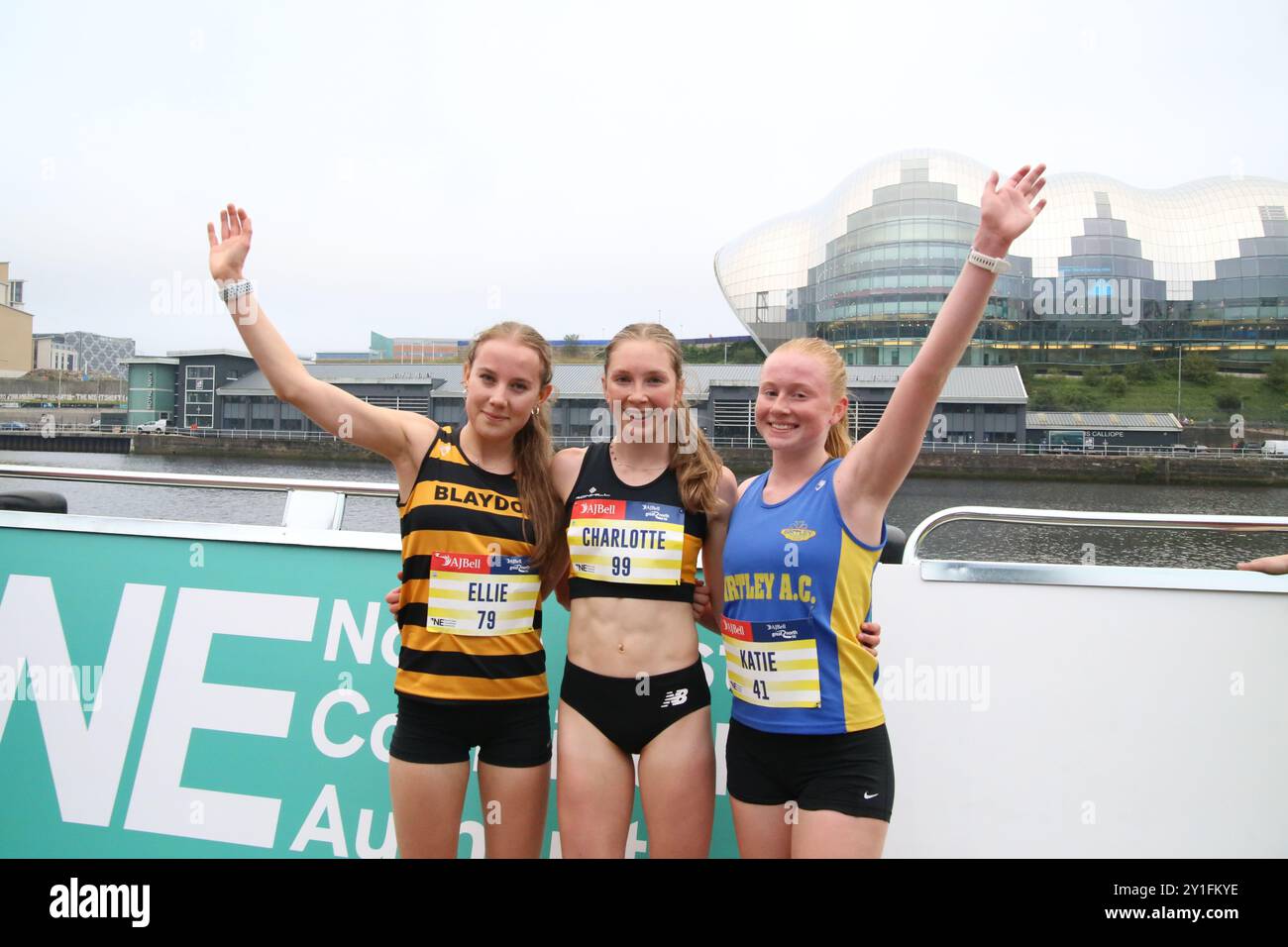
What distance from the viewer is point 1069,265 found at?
176ft

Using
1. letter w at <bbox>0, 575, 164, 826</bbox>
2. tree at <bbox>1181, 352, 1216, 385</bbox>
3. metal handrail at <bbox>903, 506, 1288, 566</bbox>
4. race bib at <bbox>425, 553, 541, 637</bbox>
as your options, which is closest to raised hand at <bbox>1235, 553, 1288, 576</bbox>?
metal handrail at <bbox>903, 506, 1288, 566</bbox>

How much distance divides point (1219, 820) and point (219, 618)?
12.0 ft

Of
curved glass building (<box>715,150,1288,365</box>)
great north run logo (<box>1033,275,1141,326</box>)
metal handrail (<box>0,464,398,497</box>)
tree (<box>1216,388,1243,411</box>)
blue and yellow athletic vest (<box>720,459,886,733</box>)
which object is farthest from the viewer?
curved glass building (<box>715,150,1288,365</box>)

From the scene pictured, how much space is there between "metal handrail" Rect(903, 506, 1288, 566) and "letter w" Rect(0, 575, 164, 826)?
2.93 m

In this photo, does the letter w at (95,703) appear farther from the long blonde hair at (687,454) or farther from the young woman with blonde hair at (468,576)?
the long blonde hair at (687,454)

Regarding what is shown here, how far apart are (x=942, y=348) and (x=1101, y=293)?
6286cm

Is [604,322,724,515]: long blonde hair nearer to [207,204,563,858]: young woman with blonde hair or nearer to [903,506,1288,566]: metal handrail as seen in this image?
[207,204,563,858]: young woman with blonde hair

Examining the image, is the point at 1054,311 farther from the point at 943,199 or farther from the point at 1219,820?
the point at 1219,820

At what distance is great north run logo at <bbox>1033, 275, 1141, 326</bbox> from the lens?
52.4 metres

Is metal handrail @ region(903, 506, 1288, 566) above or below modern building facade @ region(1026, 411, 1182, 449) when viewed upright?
below

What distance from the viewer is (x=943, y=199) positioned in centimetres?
5722
